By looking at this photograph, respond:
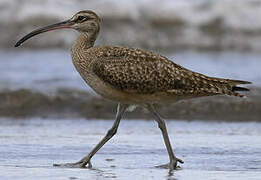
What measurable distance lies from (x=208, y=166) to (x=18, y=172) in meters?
2.18

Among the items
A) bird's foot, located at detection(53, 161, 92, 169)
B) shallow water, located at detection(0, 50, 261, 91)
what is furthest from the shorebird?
shallow water, located at detection(0, 50, 261, 91)

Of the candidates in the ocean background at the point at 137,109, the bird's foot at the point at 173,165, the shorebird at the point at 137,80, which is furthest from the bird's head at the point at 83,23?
the bird's foot at the point at 173,165

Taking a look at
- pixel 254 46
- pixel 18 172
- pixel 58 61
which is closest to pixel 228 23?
pixel 254 46

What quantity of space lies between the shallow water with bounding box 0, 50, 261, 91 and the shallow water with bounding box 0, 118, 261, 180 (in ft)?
7.41

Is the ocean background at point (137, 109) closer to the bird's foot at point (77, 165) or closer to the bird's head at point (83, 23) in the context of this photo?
the bird's foot at point (77, 165)

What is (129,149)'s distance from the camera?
33.4 ft

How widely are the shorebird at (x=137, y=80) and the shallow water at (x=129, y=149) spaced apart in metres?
0.40

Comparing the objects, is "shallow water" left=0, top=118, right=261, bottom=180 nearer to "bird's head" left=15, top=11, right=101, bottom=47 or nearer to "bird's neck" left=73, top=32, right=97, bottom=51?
"bird's neck" left=73, top=32, right=97, bottom=51

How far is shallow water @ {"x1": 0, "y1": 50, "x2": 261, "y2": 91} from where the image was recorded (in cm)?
1495

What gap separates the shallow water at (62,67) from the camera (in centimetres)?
1495

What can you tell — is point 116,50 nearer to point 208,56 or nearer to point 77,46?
point 77,46

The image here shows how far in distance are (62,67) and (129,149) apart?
716 centimetres

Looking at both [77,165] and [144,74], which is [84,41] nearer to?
[144,74]

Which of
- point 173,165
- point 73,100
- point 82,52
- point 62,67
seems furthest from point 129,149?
point 62,67
